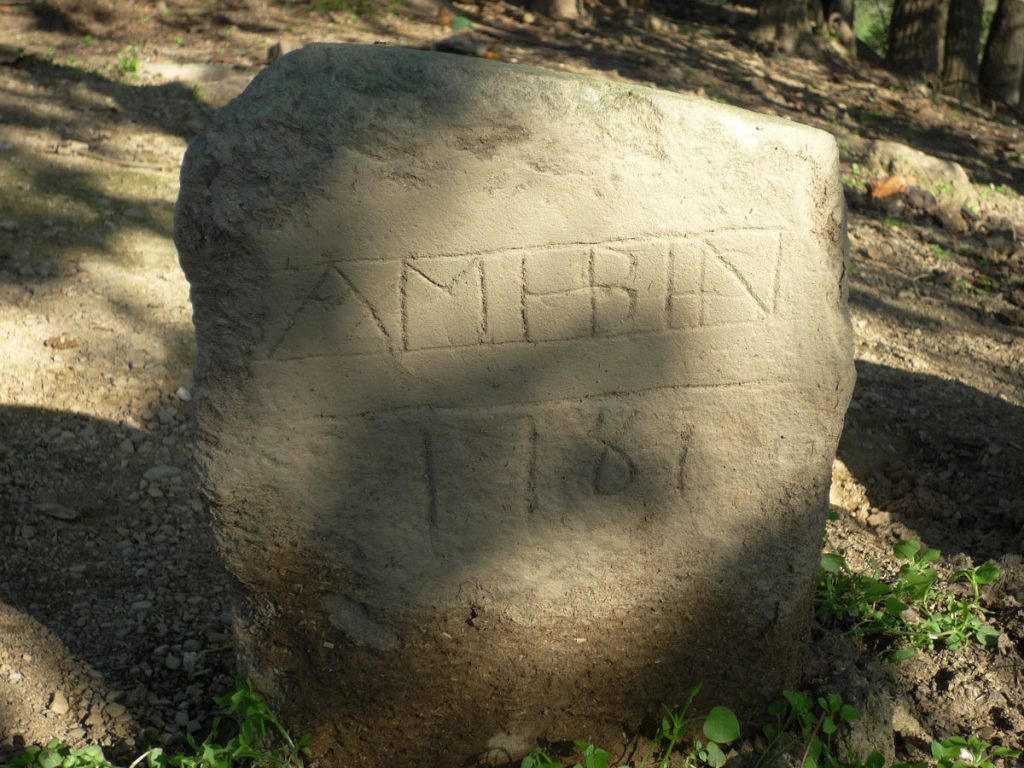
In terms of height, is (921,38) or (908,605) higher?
(908,605)

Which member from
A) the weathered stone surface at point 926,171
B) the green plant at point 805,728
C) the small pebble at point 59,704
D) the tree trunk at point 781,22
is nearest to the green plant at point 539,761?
the green plant at point 805,728

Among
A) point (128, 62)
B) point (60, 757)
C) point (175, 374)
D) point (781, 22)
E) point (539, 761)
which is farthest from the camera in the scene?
point (781, 22)

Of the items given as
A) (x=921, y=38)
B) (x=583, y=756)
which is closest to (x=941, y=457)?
(x=583, y=756)

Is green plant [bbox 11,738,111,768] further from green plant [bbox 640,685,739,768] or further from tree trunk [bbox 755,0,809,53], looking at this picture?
tree trunk [bbox 755,0,809,53]

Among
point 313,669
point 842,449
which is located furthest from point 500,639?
point 842,449

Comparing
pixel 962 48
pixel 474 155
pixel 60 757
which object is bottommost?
pixel 962 48

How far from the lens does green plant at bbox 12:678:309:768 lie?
7.25 ft

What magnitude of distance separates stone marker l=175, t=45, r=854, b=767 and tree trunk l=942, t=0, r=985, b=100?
844cm

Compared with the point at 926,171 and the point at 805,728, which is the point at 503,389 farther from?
the point at 926,171

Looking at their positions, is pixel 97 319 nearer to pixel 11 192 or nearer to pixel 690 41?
pixel 11 192

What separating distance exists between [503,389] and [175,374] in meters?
2.22

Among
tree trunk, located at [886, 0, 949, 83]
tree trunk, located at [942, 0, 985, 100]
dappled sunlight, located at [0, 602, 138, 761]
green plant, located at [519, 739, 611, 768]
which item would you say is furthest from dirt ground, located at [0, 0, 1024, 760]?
tree trunk, located at [942, 0, 985, 100]

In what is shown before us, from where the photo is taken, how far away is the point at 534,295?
6.70ft

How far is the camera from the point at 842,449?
3.78m
